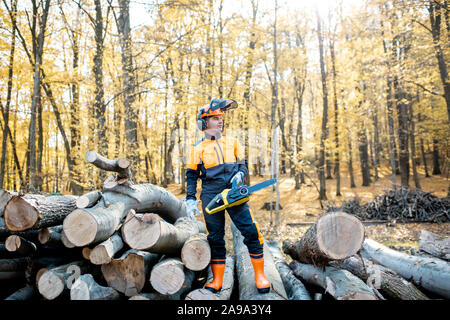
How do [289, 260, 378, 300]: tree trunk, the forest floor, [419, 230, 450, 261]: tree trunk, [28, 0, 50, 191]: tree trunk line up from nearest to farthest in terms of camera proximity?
[289, 260, 378, 300]: tree trunk → [419, 230, 450, 261]: tree trunk → the forest floor → [28, 0, 50, 191]: tree trunk

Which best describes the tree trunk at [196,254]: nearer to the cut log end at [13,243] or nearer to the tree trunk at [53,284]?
the tree trunk at [53,284]

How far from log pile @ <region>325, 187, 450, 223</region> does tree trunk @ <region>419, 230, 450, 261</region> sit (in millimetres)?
4912

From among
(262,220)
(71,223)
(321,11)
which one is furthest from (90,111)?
(321,11)

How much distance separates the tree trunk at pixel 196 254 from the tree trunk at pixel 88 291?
77 cm

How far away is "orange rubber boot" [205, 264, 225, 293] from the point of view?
2584mm

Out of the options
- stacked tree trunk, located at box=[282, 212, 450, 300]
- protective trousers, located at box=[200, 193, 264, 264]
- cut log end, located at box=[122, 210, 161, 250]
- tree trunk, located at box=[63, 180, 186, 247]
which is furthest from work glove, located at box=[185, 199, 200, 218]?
stacked tree trunk, located at box=[282, 212, 450, 300]

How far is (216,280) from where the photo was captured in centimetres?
264

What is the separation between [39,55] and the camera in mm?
7062

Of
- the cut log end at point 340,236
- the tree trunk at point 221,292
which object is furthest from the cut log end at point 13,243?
the cut log end at point 340,236

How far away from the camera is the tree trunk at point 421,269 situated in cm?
282

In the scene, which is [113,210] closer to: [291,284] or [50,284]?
[50,284]

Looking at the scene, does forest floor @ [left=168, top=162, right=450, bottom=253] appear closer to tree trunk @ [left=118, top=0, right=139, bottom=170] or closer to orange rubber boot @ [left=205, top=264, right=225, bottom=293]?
orange rubber boot @ [left=205, top=264, right=225, bottom=293]

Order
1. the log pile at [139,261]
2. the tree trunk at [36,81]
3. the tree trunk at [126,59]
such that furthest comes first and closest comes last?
the tree trunk at [126,59]
the tree trunk at [36,81]
the log pile at [139,261]
